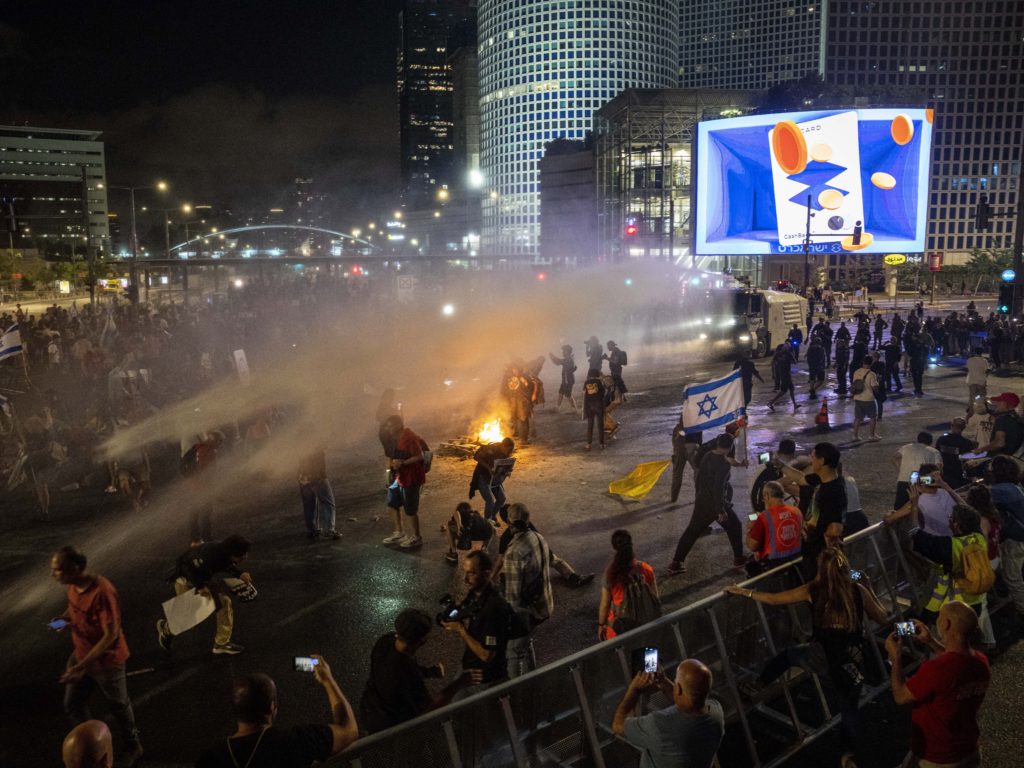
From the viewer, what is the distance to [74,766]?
→ 3.15m

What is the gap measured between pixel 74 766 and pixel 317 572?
5.46 metres

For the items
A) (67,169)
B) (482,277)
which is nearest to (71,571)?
(482,277)

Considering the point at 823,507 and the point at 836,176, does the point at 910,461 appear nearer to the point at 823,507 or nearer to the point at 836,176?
the point at 823,507

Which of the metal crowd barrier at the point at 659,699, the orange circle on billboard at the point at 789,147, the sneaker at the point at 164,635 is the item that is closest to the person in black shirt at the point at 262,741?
the metal crowd barrier at the point at 659,699

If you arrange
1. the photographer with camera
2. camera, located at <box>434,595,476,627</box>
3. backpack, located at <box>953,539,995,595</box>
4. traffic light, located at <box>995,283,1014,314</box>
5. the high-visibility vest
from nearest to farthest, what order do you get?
camera, located at <box>434,595,476,627</box> → the photographer with camera → backpack, located at <box>953,539,995,595</box> → the high-visibility vest → traffic light, located at <box>995,283,1014,314</box>

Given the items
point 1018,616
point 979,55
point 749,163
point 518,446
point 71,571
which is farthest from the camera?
point 979,55

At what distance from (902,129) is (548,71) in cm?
11310

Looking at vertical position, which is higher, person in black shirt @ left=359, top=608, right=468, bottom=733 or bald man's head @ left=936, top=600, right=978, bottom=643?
bald man's head @ left=936, top=600, right=978, bottom=643

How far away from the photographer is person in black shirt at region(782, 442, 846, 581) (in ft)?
18.3

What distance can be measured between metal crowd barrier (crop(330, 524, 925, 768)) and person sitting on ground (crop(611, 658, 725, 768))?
0.51m

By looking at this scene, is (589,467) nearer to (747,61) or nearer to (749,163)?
(749,163)

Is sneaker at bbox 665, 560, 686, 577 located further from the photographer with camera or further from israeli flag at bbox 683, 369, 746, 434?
the photographer with camera

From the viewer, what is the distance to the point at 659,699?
15.2ft

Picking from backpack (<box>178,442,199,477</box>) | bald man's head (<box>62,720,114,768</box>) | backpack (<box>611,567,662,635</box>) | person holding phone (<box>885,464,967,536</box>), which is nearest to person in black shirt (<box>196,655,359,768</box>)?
bald man's head (<box>62,720,114,768</box>)
